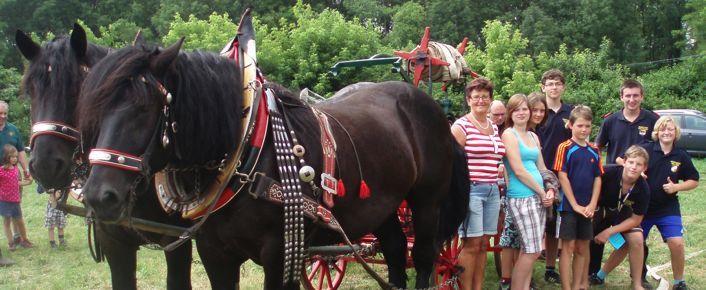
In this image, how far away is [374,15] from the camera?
28.6 metres

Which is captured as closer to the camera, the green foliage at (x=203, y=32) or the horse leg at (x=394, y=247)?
the horse leg at (x=394, y=247)

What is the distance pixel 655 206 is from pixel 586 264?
0.80 meters

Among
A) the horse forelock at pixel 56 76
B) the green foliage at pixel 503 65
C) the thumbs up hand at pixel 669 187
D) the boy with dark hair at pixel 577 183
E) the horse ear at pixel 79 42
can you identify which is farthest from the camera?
the green foliage at pixel 503 65

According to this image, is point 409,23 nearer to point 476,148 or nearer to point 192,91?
point 476,148

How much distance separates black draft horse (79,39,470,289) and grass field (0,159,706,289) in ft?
5.82

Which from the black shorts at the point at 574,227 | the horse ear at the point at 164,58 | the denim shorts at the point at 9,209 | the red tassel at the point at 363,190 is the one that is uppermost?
the horse ear at the point at 164,58

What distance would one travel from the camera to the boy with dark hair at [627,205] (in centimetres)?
440

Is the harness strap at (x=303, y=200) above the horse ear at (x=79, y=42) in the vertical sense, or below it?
below

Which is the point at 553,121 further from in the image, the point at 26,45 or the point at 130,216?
the point at 26,45

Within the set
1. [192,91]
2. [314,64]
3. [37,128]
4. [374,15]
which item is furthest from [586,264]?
[374,15]

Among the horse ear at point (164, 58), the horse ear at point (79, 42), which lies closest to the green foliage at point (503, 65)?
the horse ear at point (79, 42)

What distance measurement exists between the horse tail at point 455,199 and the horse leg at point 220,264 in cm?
172

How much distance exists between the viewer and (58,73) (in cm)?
261

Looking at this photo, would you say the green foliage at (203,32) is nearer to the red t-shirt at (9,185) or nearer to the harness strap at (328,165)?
the red t-shirt at (9,185)
